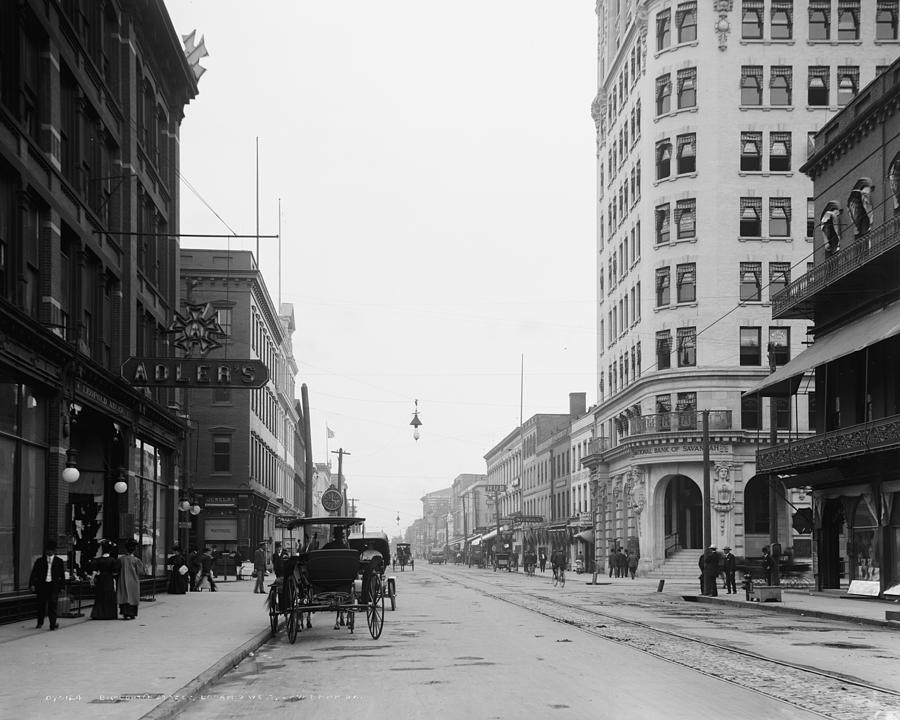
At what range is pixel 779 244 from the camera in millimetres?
61812

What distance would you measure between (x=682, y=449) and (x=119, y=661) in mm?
48399

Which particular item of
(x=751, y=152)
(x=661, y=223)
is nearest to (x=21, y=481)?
(x=661, y=223)

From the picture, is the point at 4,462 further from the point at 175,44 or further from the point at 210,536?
the point at 210,536

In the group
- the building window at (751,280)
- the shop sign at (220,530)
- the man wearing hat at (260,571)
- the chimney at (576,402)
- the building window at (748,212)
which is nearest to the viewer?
the man wearing hat at (260,571)

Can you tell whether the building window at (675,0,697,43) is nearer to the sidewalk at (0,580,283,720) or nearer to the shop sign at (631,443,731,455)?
the shop sign at (631,443,731,455)

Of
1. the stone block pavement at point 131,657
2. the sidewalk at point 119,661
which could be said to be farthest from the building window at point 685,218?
the sidewalk at point 119,661

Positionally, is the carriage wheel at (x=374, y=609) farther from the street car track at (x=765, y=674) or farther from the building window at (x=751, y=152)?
the building window at (x=751, y=152)

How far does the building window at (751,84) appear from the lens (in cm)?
6250

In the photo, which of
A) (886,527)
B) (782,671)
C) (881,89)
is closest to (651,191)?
(881,89)

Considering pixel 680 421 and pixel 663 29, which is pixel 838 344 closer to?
pixel 680 421

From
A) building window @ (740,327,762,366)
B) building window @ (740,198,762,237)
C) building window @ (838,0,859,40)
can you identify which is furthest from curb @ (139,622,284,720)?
building window @ (838,0,859,40)

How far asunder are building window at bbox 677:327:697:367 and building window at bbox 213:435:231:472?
24.1 m

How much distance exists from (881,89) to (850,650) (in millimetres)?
22349

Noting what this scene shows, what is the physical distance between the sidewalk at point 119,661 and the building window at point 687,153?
43142 millimetres
